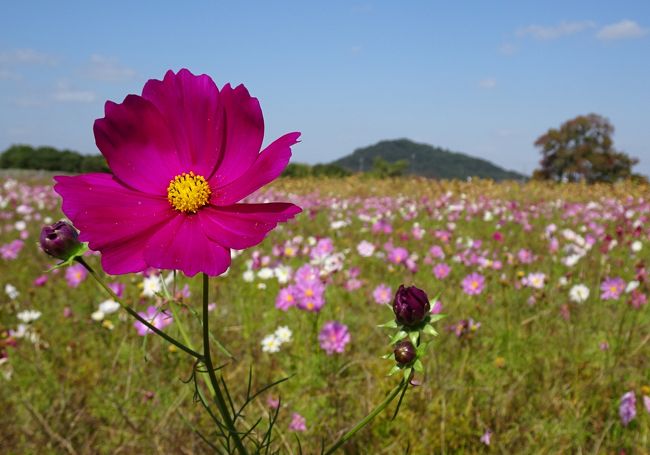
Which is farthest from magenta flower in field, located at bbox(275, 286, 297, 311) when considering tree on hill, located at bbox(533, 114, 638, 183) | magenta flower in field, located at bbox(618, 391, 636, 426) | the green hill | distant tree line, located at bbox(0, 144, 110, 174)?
the green hill

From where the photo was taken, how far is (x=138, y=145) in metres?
0.78

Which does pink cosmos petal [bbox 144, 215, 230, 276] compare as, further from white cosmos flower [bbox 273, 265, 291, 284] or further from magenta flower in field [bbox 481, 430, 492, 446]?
white cosmos flower [bbox 273, 265, 291, 284]

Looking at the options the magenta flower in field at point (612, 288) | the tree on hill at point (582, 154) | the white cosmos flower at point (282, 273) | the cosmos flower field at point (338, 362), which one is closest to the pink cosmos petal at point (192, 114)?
the cosmos flower field at point (338, 362)

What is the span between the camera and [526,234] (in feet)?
16.2

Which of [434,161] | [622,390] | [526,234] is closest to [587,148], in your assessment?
[434,161]

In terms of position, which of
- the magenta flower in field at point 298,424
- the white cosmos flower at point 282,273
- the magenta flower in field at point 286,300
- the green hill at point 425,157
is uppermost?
the green hill at point 425,157

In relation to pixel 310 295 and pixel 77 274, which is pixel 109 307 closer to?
pixel 77 274

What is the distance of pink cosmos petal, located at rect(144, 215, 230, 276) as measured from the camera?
0.62 m

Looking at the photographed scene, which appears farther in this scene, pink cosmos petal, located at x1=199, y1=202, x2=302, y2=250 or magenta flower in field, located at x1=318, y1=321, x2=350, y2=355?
magenta flower in field, located at x1=318, y1=321, x2=350, y2=355

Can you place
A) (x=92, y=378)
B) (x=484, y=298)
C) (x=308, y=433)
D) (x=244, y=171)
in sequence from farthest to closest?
(x=484, y=298), (x=92, y=378), (x=308, y=433), (x=244, y=171)

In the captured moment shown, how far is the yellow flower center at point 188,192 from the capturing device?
2.48ft

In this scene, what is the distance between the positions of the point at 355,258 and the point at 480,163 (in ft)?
308

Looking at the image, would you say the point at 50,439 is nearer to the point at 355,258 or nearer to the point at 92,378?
the point at 92,378

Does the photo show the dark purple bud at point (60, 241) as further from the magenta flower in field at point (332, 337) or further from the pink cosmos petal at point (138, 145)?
the magenta flower in field at point (332, 337)
